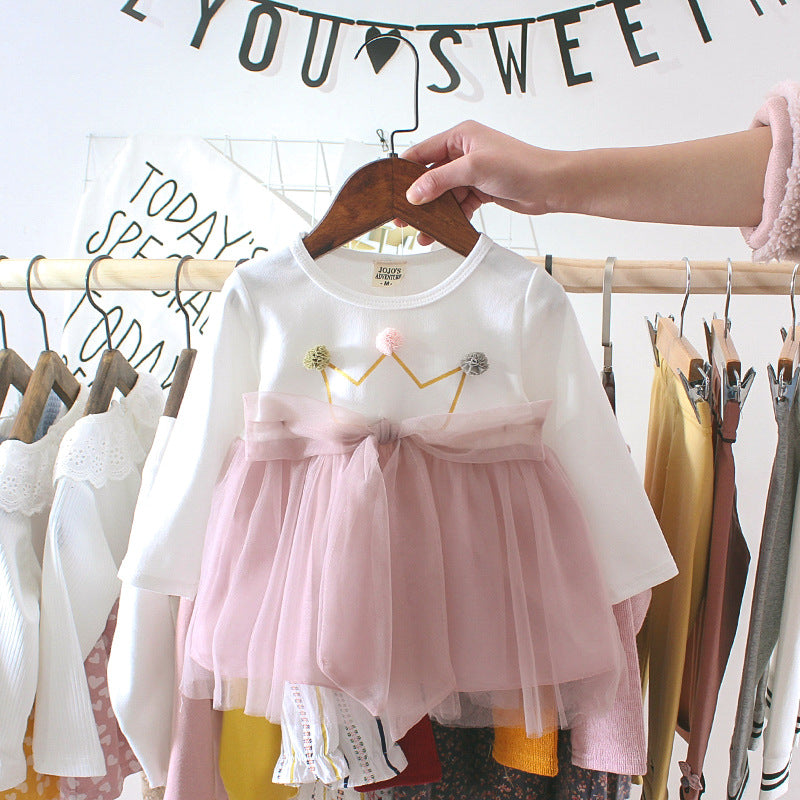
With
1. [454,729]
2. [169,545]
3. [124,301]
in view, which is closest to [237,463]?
[169,545]

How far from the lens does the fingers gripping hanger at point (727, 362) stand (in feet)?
2.67

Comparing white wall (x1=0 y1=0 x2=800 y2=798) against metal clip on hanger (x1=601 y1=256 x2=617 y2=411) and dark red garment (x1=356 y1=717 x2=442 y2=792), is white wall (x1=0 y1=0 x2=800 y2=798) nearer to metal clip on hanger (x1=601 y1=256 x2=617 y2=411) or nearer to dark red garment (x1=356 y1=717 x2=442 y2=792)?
metal clip on hanger (x1=601 y1=256 x2=617 y2=411)

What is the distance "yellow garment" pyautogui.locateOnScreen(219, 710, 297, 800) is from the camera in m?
0.77

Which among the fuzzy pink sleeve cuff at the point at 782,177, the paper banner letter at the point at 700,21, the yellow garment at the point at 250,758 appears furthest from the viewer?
the paper banner letter at the point at 700,21

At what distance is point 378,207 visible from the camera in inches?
28.7

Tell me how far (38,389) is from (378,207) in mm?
496

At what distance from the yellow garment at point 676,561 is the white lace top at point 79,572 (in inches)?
25.7

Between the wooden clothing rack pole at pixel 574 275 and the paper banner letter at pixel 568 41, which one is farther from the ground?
the paper banner letter at pixel 568 41

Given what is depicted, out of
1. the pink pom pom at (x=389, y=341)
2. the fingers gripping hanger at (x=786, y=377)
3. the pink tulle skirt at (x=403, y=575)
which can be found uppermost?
the pink pom pom at (x=389, y=341)

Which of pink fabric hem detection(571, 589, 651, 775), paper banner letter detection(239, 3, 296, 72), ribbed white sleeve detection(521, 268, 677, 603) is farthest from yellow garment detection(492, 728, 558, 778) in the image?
paper banner letter detection(239, 3, 296, 72)

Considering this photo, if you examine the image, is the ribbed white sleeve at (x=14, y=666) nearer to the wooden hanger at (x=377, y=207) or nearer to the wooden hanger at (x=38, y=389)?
the wooden hanger at (x=38, y=389)

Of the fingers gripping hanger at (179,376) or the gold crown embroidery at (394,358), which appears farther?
the fingers gripping hanger at (179,376)

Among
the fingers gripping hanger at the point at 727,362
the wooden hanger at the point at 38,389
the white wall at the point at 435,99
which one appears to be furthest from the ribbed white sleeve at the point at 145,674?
the white wall at the point at 435,99

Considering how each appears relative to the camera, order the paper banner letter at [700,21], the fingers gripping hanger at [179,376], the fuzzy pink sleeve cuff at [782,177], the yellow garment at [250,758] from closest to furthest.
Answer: the fuzzy pink sleeve cuff at [782,177], the yellow garment at [250,758], the fingers gripping hanger at [179,376], the paper banner letter at [700,21]
